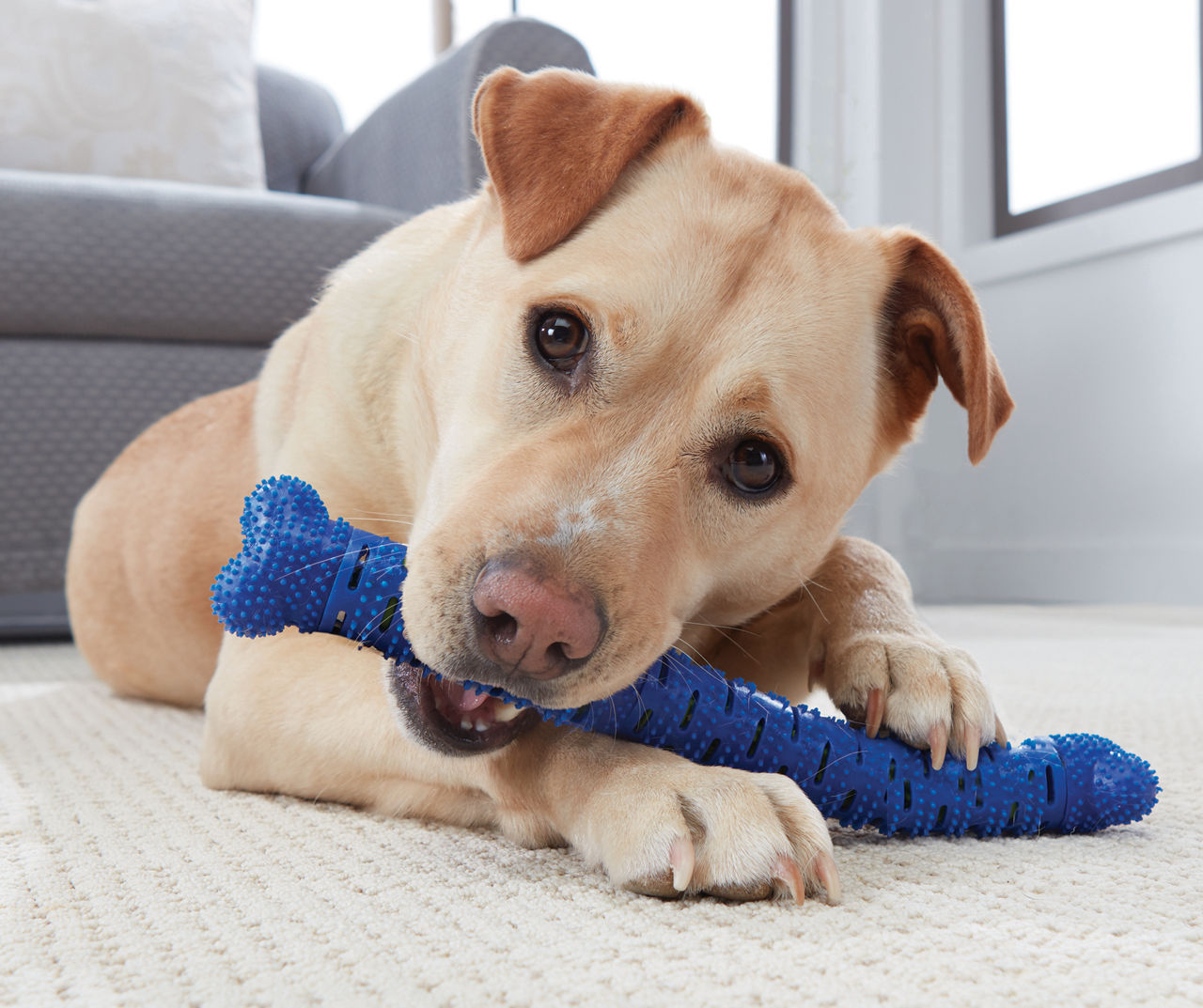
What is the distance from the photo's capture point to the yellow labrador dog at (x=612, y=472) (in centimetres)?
99

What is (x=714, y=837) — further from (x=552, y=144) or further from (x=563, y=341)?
(x=552, y=144)

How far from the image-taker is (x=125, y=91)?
3.42 meters

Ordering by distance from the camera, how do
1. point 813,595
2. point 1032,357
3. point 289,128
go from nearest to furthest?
point 813,595
point 289,128
point 1032,357

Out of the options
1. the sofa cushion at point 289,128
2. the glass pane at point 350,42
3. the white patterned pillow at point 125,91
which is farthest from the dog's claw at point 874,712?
the glass pane at point 350,42

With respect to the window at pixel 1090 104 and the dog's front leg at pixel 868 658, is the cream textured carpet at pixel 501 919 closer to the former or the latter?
the dog's front leg at pixel 868 658

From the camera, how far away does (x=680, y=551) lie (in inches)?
46.8

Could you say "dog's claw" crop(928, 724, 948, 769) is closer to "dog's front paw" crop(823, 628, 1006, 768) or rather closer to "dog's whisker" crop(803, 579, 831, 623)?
"dog's front paw" crop(823, 628, 1006, 768)

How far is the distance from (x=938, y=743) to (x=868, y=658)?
14cm

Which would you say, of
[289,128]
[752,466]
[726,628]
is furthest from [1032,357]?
[752,466]

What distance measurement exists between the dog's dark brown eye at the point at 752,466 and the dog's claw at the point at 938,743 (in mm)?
333

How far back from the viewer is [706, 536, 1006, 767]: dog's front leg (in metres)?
1.15

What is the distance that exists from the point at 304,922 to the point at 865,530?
497cm

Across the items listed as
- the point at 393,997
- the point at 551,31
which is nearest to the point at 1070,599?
the point at 551,31

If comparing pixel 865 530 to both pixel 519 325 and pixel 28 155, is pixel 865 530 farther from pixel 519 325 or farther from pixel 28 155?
pixel 519 325
